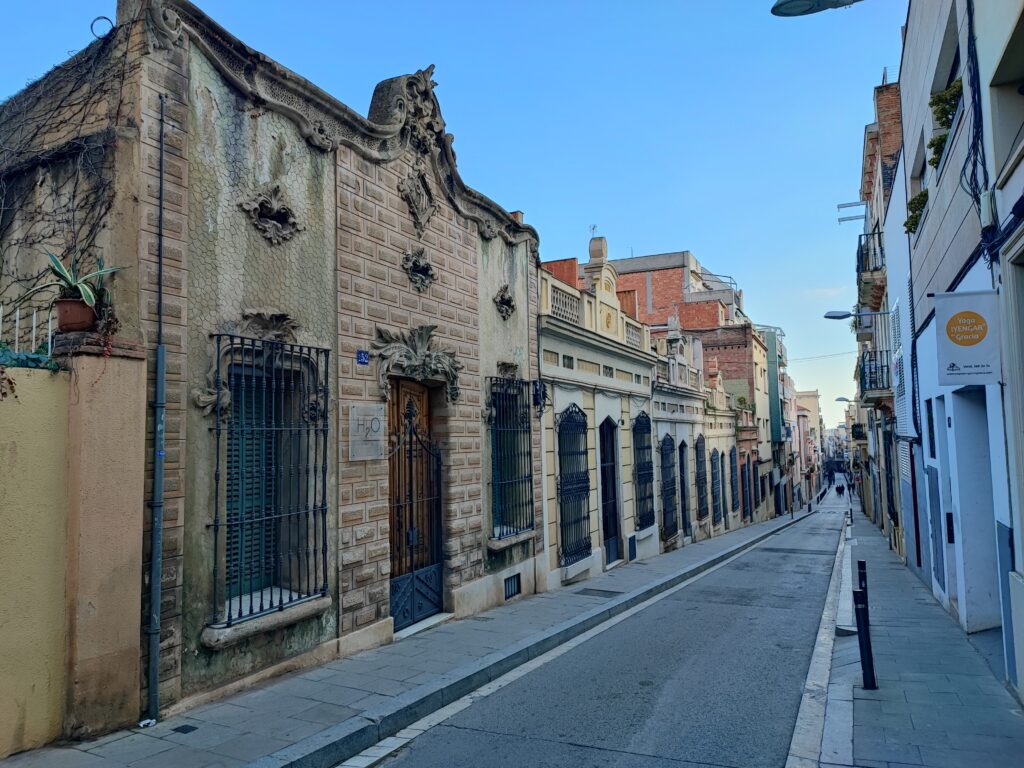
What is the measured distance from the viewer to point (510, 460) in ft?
37.0

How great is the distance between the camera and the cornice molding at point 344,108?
20.1ft

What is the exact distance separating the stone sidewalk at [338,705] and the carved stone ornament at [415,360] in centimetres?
294

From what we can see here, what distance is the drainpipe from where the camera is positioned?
5.35 metres

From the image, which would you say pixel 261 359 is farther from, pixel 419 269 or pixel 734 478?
pixel 734 478

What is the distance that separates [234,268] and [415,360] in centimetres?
278

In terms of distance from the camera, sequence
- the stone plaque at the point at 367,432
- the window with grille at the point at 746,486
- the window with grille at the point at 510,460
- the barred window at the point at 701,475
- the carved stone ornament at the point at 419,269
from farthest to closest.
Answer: the window with grille at the point at 746,486, the barred window at the point at 701,475, the window with grille at the point at 510,460, the carved stone ornament at the point at 419,269, the stone plaque at the point at 367,432

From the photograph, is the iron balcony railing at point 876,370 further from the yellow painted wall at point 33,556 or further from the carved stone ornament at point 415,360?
the yellow painted wall at point 33,556

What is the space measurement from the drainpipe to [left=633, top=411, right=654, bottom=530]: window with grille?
1297 cm

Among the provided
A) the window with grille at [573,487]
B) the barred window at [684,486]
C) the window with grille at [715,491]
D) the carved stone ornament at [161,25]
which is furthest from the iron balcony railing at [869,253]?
the carved stone ornament at [161,25]

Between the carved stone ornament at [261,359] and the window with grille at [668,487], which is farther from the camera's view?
the window with grille at [668,487]

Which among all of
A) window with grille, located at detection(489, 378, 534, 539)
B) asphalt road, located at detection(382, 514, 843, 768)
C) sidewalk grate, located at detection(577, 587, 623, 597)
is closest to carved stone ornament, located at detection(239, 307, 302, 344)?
asphalt road, located at detection(382, 514, 843, 768)

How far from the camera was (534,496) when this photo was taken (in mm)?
11703

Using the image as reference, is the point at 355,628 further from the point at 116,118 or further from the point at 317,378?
the point at 116,118

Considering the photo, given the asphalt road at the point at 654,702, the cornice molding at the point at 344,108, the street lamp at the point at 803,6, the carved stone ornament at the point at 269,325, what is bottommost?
the asphalt road at the point at 654,702
